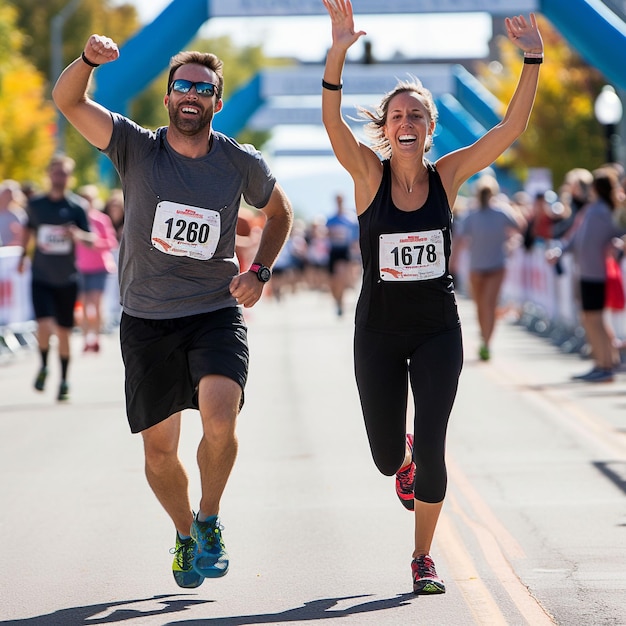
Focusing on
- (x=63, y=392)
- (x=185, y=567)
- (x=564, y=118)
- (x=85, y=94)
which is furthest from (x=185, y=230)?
(x=564, y=118)

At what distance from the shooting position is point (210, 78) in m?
6.42

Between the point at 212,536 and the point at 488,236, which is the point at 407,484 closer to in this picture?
the point at 212,536

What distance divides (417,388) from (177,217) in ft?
3.88

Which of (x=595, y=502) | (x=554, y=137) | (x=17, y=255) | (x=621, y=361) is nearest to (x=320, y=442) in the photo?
(x=595, y=502)

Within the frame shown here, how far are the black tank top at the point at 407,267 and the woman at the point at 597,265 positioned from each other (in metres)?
8.60

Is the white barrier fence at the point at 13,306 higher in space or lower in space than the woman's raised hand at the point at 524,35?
lower

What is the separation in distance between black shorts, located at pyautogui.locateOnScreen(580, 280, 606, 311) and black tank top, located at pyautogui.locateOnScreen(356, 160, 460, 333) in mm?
8824

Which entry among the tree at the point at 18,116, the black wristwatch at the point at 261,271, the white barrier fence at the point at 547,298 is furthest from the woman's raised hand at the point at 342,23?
the tree at the point at 18,116

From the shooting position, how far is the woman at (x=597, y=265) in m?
14.9

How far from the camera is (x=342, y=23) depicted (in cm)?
633

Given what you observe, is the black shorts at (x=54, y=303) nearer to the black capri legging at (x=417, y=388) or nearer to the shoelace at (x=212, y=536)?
the black capri legging at (x=417, y=388)

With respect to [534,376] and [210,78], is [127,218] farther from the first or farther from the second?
[534,376]

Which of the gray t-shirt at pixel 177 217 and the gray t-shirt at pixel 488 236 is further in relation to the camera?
the gray t-shirt at pixel 488 236

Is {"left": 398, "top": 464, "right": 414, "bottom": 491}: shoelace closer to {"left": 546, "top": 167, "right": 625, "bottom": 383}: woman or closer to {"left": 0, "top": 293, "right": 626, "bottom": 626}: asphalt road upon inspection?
{"left": 0, "top": 293, "right": 626, "bottom": 626}: asphalt road
